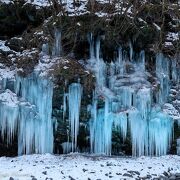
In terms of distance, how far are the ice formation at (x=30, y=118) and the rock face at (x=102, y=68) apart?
0.12 meters

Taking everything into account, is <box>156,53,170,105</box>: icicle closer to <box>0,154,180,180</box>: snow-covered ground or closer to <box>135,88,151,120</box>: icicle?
<box>135,88,151,120</box>: icicle

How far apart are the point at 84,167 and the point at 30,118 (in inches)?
86.2

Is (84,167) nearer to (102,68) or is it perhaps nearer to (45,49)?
(102,68)

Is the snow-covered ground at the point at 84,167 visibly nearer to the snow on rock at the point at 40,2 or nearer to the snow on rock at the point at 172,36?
the snow on rock at the point at 172,36

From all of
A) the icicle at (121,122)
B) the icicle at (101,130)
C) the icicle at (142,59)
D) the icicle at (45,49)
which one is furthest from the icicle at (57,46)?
the icicle at (121,122)

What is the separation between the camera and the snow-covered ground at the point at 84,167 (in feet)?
30.5

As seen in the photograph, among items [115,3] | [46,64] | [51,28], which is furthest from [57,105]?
[115,3]

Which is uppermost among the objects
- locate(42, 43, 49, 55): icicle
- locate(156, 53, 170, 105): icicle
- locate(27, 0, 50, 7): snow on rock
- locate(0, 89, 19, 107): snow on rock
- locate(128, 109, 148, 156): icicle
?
locate(27, 0, 50, 7): snow on rock

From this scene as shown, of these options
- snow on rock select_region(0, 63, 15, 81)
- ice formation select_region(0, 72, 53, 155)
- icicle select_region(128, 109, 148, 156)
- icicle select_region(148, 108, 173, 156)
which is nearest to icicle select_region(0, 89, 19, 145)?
ice formation select_region(0, 72, 53, 155)

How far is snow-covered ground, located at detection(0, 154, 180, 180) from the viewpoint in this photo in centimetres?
929

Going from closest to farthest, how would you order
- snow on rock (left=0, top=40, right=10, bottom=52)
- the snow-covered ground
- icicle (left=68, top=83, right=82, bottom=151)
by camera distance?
the snow-covered ground → icicle (left=68, top=83, right=82, bottom=151) → snow on rock (left=0, top=40, right=10, bottom=52)

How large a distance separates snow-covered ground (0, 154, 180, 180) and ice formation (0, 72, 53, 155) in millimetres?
420

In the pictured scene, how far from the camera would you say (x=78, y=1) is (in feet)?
42.2

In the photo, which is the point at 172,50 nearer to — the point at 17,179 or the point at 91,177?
the point at 91,177
